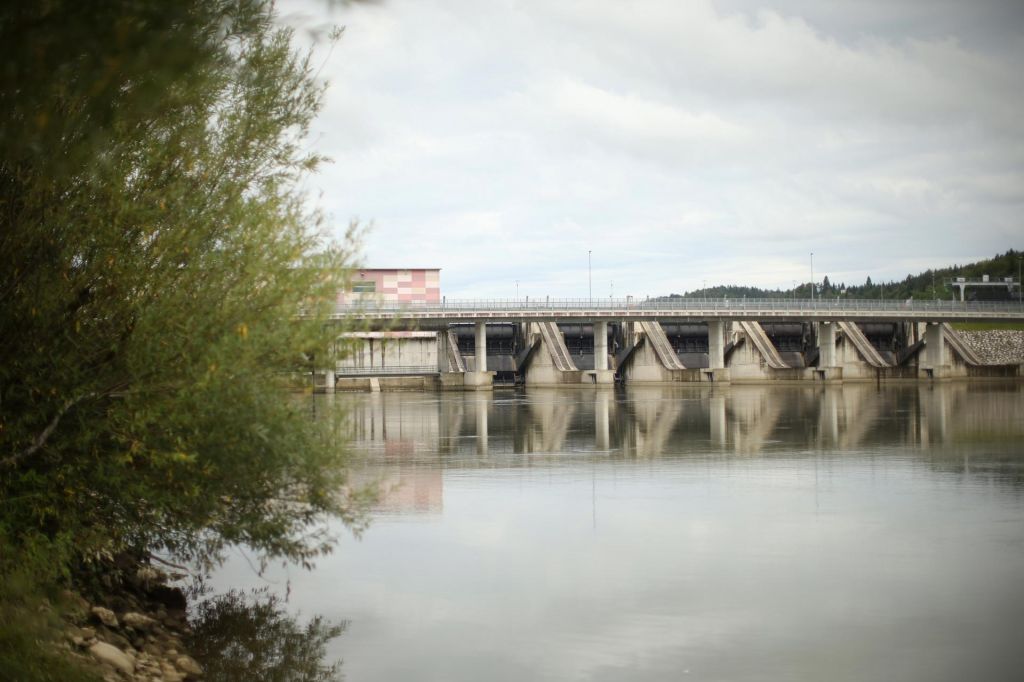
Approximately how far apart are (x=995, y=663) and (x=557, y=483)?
1630 centimetres

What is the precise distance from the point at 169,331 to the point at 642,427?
1408 inches

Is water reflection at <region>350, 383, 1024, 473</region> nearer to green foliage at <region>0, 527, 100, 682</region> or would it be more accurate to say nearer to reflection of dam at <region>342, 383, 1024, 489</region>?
reflection of dam at <region>342, 383, 1024, 489</region>

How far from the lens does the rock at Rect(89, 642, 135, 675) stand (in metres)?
11.4

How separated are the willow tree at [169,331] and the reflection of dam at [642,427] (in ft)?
25.3

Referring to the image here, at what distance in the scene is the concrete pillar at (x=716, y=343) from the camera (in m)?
98.9

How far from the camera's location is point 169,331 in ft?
40.0

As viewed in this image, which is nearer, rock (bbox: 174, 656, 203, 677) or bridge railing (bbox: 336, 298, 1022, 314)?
rock (bbox: 174, 656, 203, 677)

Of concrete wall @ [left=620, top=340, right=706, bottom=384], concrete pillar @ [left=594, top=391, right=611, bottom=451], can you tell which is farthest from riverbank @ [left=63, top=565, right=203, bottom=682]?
concrete wall @ [left=620, top=340, right=706, bottom=384]

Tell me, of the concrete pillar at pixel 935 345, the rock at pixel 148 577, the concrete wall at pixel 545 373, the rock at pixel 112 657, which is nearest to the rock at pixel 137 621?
the rock at pixel 112 657

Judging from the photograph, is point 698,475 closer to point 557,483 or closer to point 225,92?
point 557,483

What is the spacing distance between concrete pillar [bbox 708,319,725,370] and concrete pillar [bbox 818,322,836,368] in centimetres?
1031

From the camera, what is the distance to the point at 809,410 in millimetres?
57781

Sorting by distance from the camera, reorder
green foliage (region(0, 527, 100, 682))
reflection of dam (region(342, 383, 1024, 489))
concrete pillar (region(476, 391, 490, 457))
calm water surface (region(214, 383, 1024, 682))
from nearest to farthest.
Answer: green foliage (region(0, 527, 100, 682)) → calm water surface (region(214, 383, 1024, 682)) → reflection of dam (region(342, 383, 1024, 489)) → concrete pillar (region(476, 391, 490, 457))

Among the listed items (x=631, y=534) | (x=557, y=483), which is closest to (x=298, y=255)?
(x=631, y=534)
